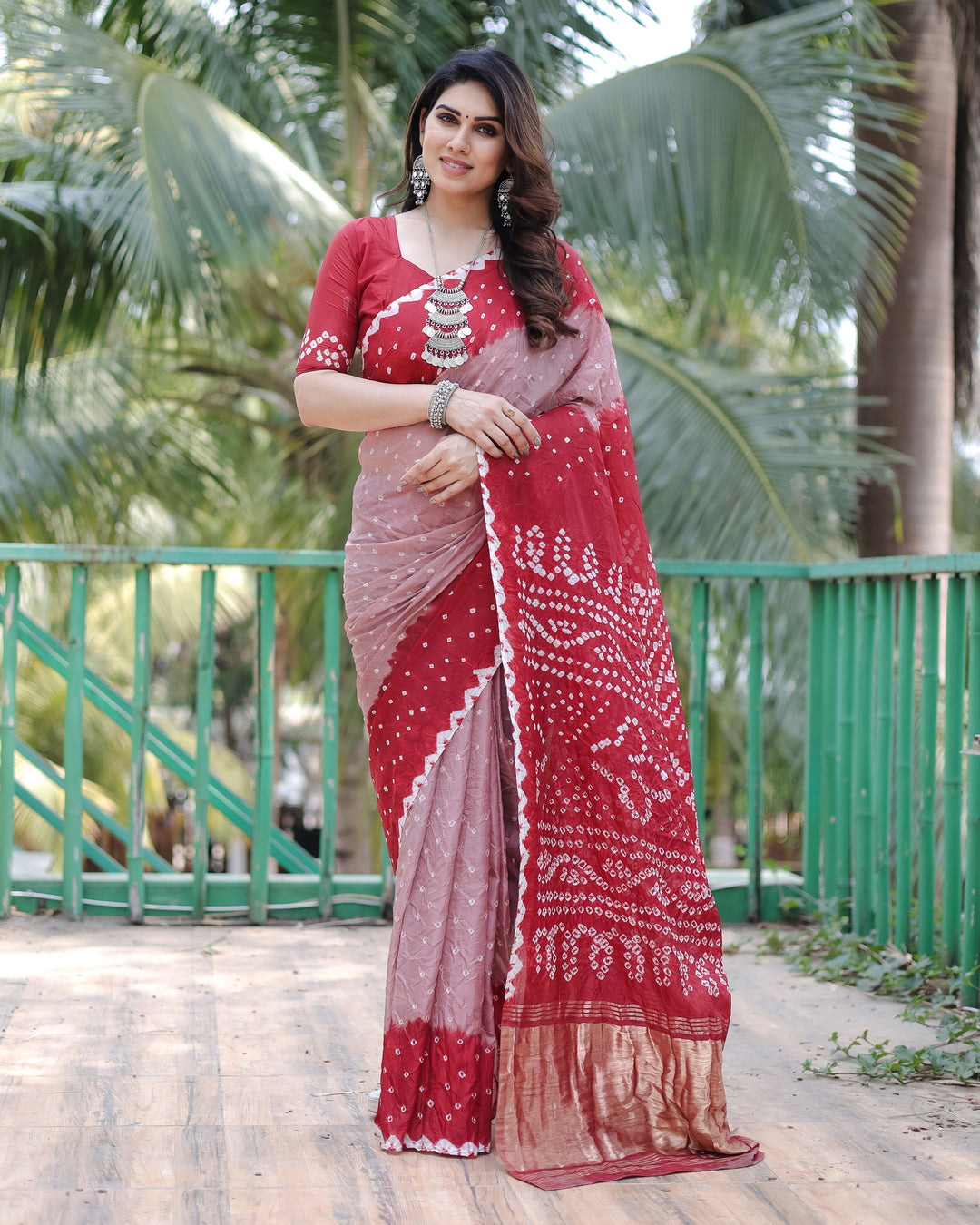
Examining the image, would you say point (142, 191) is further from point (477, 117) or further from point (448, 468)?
point (448, 468)

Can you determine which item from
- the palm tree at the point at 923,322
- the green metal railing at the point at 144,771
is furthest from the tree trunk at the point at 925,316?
the green metal railing at the point at 144,771

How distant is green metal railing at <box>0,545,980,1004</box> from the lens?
112 inches

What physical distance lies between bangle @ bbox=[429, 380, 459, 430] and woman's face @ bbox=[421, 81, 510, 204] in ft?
1.09

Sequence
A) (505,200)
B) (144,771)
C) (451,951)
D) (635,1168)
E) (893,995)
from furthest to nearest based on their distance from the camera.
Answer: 1. (144,771)
2. (893,995)
3. (505,200)
4. (451,951)
5. (635,1168)

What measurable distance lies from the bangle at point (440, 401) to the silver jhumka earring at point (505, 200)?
0.32m

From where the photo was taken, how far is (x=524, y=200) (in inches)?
77.4

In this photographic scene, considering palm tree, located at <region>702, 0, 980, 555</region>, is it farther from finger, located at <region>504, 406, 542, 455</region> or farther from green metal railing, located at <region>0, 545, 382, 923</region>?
finger, located at <region>504, 406, 542, 455</region>

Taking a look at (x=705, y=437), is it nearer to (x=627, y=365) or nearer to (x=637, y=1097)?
(x=627, y=365)

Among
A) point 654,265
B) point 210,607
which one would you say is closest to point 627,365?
point 654,265

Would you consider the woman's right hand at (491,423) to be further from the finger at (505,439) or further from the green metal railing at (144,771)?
the green metal railing at (144,771)

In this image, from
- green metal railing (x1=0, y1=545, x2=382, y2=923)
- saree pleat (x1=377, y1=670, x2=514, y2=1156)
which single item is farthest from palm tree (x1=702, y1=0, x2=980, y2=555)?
saree pleat (x1=377, y1=670, x2=514, y2=1156)

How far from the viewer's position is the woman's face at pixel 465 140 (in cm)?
192

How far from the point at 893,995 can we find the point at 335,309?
1.93 meters

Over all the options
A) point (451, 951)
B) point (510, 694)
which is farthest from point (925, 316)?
point (451, 951)
